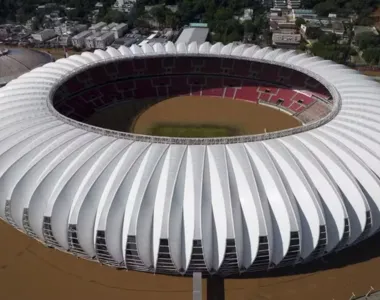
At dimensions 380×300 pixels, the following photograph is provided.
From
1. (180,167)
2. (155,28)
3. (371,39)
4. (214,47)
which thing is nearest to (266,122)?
(214,47)

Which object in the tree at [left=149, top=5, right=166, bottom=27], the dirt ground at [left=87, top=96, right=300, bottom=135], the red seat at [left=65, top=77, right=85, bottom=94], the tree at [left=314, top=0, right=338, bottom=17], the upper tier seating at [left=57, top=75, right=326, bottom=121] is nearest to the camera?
the red seat at [left=65, top=77, right=85, bottom=94]

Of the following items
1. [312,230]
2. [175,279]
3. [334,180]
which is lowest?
[175,279]

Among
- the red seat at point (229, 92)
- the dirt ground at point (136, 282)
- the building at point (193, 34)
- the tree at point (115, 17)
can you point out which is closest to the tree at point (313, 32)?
the building at point (193, 34)

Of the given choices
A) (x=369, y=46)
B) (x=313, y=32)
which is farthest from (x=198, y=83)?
(x=313, y=32)


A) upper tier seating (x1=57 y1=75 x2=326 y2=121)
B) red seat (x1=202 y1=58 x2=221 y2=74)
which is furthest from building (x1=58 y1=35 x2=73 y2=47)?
red seat (x1=202 y1=58 x2=221 y2=74)

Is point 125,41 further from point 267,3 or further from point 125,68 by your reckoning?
point 267,3

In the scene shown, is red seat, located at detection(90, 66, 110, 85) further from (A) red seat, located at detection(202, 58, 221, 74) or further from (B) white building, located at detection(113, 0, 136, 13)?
(B) white building, located at detection(113, 0, 136, 13)

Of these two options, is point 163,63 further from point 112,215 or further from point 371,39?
point 371,39
